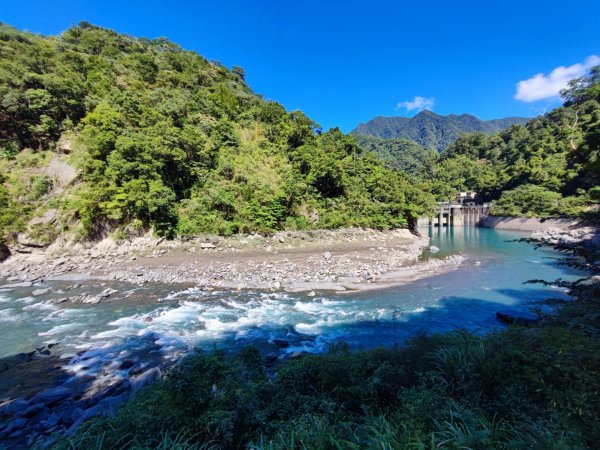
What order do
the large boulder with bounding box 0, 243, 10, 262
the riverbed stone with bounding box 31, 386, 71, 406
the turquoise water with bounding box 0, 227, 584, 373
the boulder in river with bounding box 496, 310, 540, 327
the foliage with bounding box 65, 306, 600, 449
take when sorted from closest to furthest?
the foliage with bounding box 65, 306, 600, 449 → the riverbed stone with bounding box 31, 386, 71, 406 → the turquoise water with bounding box 0, 227, 584, 373 → the boulder in river with bounding box 496, 310, 540, 327 → the large boulder with bounding box 0, 243, 10, 262

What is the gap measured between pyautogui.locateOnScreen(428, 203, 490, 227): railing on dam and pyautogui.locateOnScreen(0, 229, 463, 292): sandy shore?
28395 mm

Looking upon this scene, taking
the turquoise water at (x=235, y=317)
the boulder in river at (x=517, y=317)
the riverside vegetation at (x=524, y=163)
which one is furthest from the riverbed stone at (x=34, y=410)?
the riverside vegetation at (x=524, y=163)

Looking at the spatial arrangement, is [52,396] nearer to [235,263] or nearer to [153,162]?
[235,263]

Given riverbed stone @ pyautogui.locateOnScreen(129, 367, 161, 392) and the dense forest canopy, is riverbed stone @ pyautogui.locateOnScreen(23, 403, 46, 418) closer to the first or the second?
riverbed stone @ pyautogui.locateOnScreen(129, 367, 161, 392)

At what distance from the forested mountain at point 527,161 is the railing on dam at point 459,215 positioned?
3.26m

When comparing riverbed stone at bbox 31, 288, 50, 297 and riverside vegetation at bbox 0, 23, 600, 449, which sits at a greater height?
riverside vegetation at bbox 0, 23, 600, 449

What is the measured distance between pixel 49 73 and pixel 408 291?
32.9 metres

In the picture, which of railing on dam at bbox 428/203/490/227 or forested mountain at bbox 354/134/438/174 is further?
forested mountain at bbox 354/134/438/174

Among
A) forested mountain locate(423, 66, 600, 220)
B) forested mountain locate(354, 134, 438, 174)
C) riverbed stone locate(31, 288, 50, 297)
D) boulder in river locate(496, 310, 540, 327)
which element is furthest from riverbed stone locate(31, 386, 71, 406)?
forested mountain locate(354, 134, 438, 174)

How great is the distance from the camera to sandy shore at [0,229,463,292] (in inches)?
527

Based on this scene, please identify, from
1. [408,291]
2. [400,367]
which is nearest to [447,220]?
[408,291]

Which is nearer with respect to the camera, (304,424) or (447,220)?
(304,424)

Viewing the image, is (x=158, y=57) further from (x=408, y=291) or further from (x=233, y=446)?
(x=233, y=446)

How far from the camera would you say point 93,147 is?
60.0 feet
